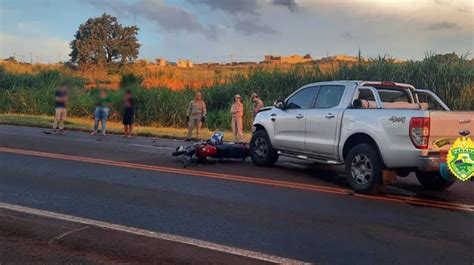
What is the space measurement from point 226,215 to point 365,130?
115 inches

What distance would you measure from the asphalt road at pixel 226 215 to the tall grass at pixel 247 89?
35.7 feet

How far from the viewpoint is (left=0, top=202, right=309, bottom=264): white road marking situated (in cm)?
548

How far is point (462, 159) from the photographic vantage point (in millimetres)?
7746

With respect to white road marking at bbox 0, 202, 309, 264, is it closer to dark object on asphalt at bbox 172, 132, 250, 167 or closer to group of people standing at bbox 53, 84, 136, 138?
dark object on asphalt at bbox 172, 132, 250, 167

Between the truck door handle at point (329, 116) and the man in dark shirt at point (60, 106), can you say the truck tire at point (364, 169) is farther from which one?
the man in dark shirt at point (60, 106)

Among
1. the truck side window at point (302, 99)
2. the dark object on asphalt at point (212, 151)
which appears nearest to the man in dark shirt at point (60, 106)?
the dark object on asphalt at point (212, 151)

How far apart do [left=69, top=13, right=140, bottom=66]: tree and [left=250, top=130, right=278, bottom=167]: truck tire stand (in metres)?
29.3

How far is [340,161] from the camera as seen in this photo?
9797 mm

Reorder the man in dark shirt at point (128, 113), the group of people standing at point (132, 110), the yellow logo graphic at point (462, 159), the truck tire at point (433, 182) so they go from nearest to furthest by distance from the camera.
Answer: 1. the yellow logo graphic at point (462, 159)
2. the truck tire at point (433, 182)
3. the group of people standing at point (132, 110)
4. the man in dark shirt at point (128, 113)

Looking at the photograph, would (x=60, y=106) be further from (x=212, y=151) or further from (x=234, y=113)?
(x=212, y=151)

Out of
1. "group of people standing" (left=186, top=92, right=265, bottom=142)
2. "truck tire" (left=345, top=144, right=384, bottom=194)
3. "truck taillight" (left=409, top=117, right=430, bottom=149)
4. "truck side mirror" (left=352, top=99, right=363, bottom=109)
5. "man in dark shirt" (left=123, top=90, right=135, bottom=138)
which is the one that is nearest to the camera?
"truck taillight" (left=409, top=117, right=430, bottom=149)

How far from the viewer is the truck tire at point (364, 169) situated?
28.8 feet

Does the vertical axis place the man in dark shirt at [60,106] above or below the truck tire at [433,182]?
above

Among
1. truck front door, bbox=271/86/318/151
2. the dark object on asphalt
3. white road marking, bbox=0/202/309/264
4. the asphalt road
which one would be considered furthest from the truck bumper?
the dark object on asphalt
